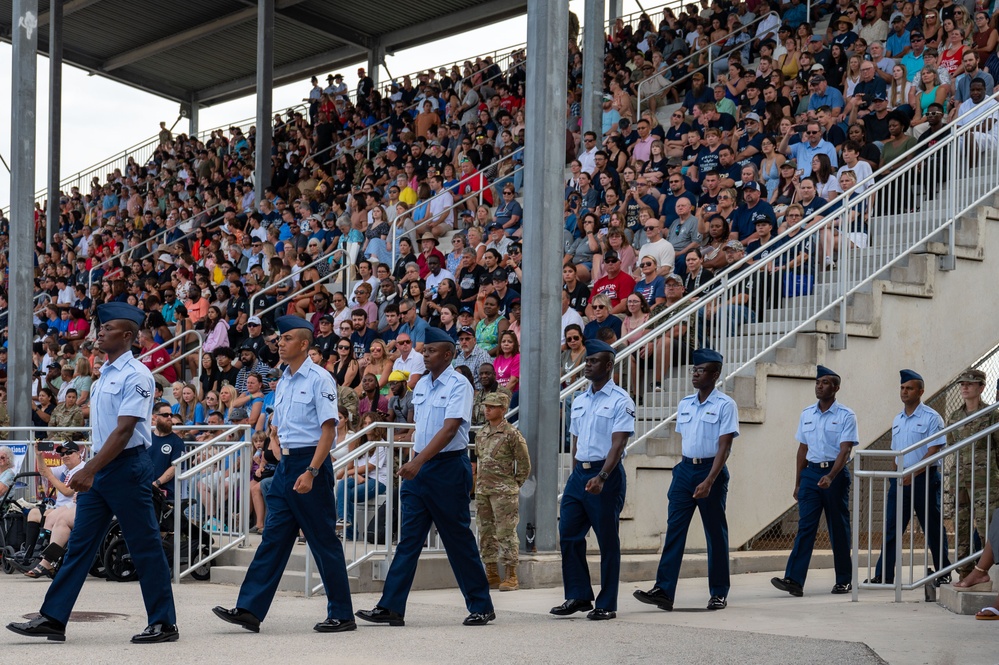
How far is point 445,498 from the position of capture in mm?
7961

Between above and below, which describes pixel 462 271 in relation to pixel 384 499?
above

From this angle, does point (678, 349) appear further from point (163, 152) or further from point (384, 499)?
point (163, 152)

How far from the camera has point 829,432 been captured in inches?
395

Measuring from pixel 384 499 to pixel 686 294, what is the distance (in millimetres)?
3961

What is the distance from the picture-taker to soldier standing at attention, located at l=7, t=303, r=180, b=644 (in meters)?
7.03

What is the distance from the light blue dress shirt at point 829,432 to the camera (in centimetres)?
997

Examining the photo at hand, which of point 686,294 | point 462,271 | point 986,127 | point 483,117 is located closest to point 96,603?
point 686,294

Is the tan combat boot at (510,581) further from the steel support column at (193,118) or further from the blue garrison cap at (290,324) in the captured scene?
the steel support column at (193,118)

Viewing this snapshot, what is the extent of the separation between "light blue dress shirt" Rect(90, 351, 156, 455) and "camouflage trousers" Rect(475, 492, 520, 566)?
11.7 feet

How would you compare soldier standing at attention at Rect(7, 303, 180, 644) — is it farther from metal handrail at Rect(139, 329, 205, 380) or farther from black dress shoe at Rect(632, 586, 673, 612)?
metal handrail at Rect(139, 329, 205, 380)

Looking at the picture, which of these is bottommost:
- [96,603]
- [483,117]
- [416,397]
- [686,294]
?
[96,603]

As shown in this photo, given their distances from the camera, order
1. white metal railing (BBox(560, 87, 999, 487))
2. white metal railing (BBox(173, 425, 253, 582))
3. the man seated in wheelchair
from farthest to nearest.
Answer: white metal railing (BBox(560, 87, 999, 487)), the man seated in wheelchair, white metal railing (BBox(173, 425, 253, 582))

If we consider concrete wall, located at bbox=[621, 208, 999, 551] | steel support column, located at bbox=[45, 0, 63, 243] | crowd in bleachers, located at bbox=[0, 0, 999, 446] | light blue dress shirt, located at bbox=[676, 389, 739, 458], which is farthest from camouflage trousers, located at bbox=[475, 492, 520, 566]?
steel support column, located at bbox=[45, 0, 63, 243]

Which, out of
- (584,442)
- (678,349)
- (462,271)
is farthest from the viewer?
A: (462,271)
